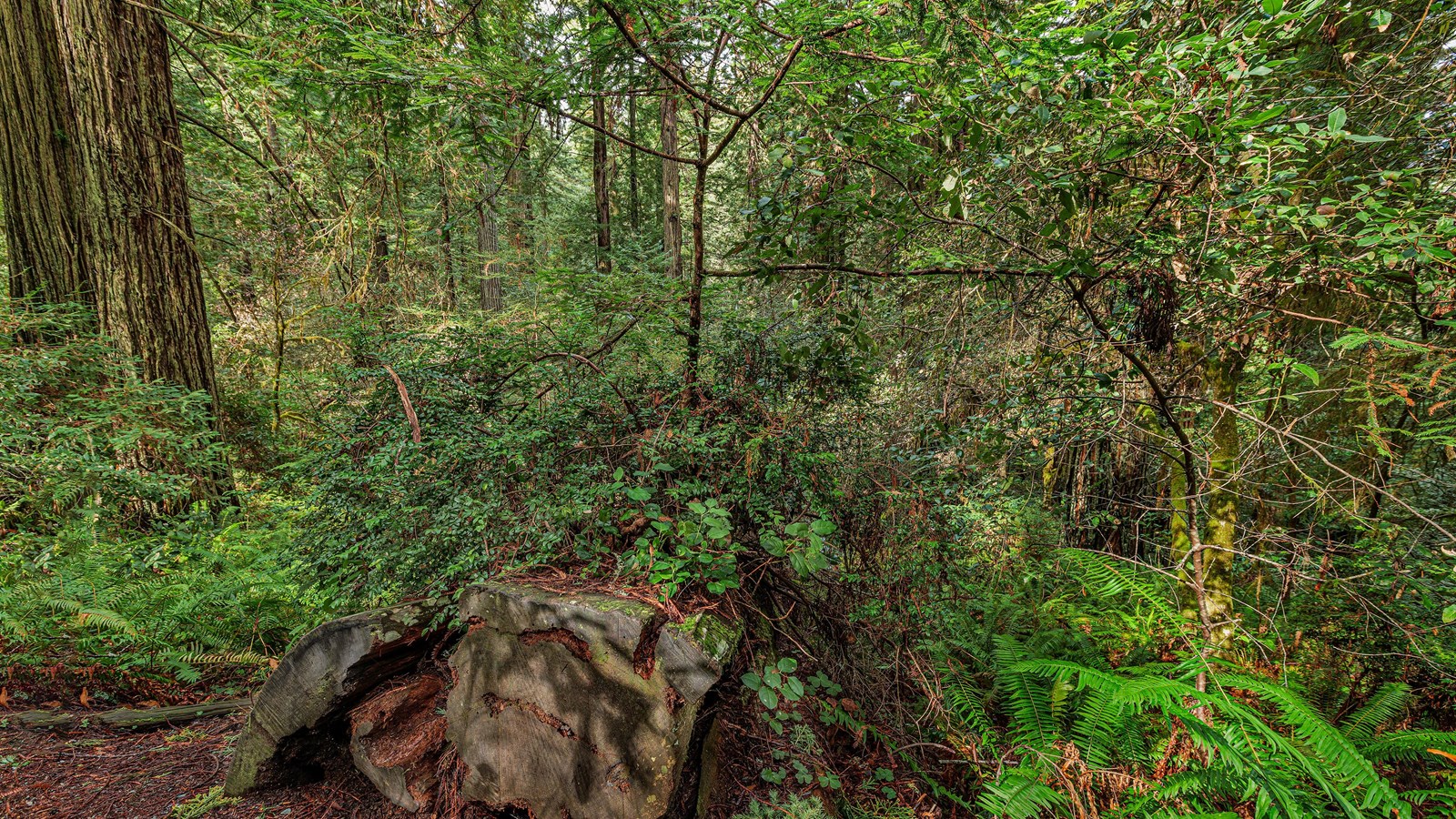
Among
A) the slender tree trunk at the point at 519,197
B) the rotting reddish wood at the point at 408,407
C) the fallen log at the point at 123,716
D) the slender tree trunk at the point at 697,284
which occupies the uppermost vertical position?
the slender tree trunk at the point at 519,197

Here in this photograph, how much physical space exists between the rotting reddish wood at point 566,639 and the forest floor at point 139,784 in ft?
3.54

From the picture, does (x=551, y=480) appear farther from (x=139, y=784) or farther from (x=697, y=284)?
(x=139, y=784)

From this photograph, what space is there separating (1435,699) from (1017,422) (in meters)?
2.75

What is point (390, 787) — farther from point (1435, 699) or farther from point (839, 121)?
point (1435, 699)

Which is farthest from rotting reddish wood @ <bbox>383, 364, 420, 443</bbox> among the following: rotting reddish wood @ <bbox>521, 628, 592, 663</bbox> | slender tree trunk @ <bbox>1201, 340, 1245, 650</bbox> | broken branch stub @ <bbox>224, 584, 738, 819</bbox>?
slender tree trunk @ <bbox>1201, 340, 1245, 650</bbox>

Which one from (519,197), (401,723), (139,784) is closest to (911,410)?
(401,723)

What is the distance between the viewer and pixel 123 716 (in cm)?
319

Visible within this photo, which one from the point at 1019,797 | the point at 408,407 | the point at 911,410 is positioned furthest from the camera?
the point at 911,410

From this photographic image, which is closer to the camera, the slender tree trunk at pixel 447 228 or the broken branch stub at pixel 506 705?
the broken branch stub at pixel 506 705

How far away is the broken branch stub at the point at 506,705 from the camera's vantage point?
2.16m

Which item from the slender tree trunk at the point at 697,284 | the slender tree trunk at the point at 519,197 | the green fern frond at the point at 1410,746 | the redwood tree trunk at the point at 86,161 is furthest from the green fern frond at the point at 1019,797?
the redwood tree trunk at the point at 86,161

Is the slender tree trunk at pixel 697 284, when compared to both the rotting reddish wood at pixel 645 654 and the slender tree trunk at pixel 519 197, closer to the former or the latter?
the slender tree trunk at pixel 519 197

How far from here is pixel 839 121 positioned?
2564 mm

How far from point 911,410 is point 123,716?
4.79 meters
